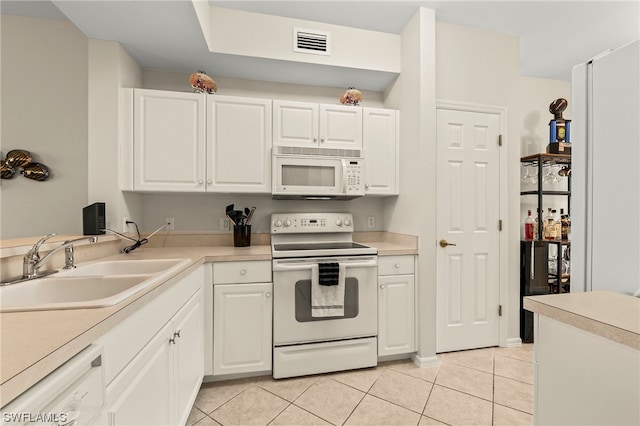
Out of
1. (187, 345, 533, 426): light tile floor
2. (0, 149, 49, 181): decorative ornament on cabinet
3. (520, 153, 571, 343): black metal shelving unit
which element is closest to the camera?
(187, 345, 533, 426): light tile floor

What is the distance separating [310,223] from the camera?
269 centimetres

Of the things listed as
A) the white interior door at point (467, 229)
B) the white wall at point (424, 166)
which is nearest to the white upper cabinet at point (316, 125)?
the white wall at point (424, 166)

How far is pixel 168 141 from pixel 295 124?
102 centimetres

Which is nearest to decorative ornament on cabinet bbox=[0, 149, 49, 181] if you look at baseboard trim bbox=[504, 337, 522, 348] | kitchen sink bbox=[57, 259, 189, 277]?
kitchen sink bbox=[57, 259, 189, 277]

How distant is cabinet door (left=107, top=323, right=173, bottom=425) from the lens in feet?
2.96

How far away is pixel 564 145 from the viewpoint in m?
2.79

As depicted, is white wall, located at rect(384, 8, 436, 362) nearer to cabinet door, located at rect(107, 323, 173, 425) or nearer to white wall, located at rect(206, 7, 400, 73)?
white wall, located at rect(206, 7, 400, 73)

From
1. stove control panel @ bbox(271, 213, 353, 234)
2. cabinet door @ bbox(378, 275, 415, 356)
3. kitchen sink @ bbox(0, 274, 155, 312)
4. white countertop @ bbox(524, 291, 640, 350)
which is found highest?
stove control panel @ bbox(271, 213, 353, 234)

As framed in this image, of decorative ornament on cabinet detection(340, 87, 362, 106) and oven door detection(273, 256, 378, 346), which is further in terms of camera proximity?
decorative ornament on cabinet detection(340, 87, 362, 106)

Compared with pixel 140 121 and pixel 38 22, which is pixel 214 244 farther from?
pixel 38 22

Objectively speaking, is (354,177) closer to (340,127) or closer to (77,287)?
(340,127)

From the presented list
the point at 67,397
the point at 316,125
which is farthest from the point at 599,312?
the point at 316,125

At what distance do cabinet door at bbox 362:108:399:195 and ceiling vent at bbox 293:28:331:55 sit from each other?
63 centimetres

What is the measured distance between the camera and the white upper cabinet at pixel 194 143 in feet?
7.24
